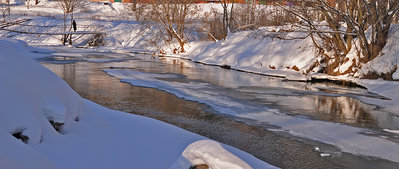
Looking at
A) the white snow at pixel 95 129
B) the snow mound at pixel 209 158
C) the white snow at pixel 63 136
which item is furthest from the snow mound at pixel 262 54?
the snow mound at pixel 209 158

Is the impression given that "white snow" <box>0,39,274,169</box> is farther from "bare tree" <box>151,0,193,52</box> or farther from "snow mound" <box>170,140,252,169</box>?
"bare tree" <box>151,0,193,52</box>

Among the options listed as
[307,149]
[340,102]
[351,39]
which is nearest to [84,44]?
[351,39]

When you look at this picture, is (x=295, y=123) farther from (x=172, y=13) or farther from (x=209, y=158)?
(x=172, y=13)

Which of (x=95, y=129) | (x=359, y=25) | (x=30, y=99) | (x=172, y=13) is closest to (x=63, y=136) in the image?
(x=30, y=99)

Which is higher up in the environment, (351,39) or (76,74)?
(351,39)

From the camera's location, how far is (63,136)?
4.57 m

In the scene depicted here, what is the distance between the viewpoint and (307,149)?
283 inches

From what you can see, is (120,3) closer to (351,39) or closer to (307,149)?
(351,39)

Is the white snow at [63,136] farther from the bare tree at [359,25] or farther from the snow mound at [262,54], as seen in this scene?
the snow mound at [262,54]

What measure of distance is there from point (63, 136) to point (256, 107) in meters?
7.22

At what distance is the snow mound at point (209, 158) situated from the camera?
4.46 metres

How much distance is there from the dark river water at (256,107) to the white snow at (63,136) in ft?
5.78

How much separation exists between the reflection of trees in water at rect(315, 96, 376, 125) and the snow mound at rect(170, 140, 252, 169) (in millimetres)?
5799

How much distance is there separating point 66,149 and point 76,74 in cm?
1408
